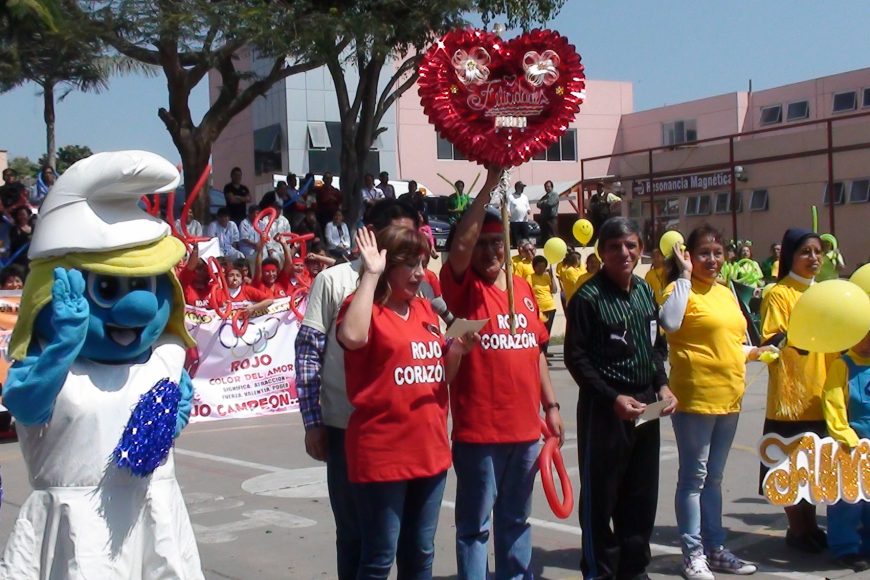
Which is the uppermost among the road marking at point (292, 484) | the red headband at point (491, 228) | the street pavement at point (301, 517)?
the red headband at point (491, 228)

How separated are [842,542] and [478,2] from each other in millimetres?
14044

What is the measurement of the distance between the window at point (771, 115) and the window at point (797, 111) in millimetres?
391

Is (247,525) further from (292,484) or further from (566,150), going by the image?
(566,150)

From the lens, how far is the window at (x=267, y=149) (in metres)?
38.7

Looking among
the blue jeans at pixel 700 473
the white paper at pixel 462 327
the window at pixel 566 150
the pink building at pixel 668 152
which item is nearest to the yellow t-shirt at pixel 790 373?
the blue jeans at pixel 700 473

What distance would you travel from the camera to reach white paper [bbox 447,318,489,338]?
14.2ft

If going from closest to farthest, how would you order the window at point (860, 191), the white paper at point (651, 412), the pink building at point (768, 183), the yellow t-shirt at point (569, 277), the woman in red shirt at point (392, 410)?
the woman in red shirt at point (392, 410) < the white paper at point (651, 412) < the yellow t-shirt at point (569, 277) < the pink building at point (768, 183) < the window at point (860, 191)

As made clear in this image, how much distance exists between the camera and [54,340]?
3588 mm

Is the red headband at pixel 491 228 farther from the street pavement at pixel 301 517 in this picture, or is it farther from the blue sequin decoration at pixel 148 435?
the street pavement at pixel 301 517

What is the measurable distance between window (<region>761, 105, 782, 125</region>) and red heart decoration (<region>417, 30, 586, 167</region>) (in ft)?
126

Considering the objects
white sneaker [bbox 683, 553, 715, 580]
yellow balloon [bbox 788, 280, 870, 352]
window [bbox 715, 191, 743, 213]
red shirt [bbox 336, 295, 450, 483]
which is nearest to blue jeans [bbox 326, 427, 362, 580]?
red shirt [bbox 336, 295, 450, 483]

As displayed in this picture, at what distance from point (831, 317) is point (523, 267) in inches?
367

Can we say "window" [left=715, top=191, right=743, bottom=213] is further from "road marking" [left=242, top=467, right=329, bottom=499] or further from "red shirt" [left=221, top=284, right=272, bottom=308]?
"road marking" [left=242, top=467, right=329, bottom=499]

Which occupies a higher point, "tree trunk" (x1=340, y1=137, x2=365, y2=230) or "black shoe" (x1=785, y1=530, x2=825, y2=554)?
"tree trunk" (x1=340, y1=137, x2=365, y2=230)
